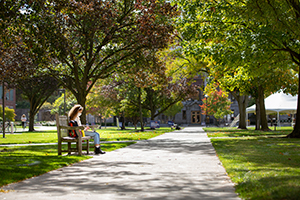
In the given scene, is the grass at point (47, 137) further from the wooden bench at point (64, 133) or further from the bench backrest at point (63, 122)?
the wooden bench at point (64, 133)

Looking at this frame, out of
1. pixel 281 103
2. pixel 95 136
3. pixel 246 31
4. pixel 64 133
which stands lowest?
pixel 95 136

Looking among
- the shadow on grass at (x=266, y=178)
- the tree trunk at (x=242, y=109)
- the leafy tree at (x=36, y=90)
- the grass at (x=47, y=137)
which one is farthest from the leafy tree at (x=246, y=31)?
the leafy tree at (x=36, y=90)

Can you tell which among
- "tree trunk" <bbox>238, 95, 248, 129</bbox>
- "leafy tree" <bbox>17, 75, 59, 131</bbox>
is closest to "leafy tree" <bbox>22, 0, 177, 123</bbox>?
"tree trunk" <bbox>238, 95, 248, 129</bbox>

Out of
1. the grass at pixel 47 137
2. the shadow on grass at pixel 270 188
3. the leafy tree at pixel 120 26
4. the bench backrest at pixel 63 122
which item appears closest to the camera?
the shadow on grass at pixel 270 188

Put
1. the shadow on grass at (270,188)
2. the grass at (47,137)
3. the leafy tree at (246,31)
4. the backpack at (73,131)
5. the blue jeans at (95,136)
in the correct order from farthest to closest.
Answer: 1. the grass at (47,137)
2. the leafy tree at (246,31)
3. the blue jeans at (95,136)
4. the backpack at (73,131)
5. the shadow on grass at (270,188)

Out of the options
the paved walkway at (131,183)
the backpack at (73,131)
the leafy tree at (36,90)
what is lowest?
the paved walkway at (131,183)

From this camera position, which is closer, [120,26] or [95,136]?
[95,136]

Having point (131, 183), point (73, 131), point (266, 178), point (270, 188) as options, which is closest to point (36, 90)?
point (73, 131)

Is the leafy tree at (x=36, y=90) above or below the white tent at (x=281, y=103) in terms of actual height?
above

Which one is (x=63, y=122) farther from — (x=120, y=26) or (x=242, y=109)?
(x=242, y=109)

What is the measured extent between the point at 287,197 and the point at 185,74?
24811mm

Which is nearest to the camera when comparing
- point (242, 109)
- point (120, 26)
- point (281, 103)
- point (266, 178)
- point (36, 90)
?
point (266, 178)

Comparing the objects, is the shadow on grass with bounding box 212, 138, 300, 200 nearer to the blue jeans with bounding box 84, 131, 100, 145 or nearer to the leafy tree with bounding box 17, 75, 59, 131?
the blue jeans with bounding box 84, 131, 100, 145

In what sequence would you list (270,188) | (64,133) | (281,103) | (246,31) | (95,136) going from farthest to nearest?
(281,103)
(246,31)
(95,136)
(64,133)
(270,188)
